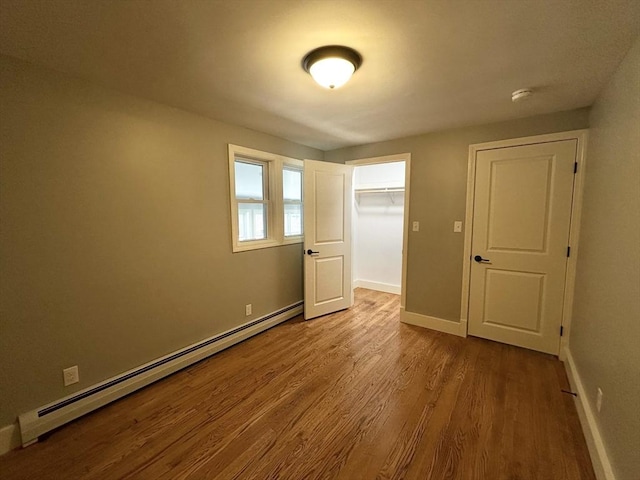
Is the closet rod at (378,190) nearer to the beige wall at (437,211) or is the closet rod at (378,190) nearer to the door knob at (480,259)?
the beige wall at (437,211)

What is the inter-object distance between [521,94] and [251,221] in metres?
2.72

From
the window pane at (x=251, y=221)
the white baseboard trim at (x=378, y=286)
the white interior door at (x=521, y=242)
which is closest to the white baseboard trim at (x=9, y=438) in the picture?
the window pane at (x=251, y=221)

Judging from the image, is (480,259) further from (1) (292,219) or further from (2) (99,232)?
(2) (99,232)

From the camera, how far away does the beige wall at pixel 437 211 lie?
9.53ft

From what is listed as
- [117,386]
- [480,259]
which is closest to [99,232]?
[117,386]

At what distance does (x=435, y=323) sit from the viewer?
318 cm

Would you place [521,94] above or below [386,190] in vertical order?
above

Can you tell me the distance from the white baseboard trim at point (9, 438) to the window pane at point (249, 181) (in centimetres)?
228

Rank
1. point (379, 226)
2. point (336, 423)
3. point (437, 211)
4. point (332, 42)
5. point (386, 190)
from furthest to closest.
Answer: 1. point (379, 226)
2. point (386, 190)
3. point (437, 211)
4. point (336, 423)
5. point (332, 42)

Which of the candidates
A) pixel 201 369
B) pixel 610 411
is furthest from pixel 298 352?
pixel 610 411

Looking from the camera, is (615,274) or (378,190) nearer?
(615,274)

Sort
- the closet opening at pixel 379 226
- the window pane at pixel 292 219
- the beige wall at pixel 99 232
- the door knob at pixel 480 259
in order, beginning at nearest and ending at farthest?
1. the beige wall at pixel 99 232
2. the door knob at pixel 480 259
3. the window pane at pixel 292 219
4. the closet opening at pixel 379 226

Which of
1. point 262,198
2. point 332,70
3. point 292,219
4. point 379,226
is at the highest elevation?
point 332,70

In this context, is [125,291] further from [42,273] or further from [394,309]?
[394,309]
